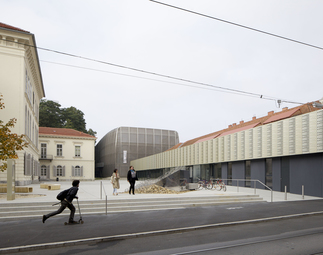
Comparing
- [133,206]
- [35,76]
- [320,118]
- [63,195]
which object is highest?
[35,76]

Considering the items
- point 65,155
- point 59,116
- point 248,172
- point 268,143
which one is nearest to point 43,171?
point 65,155

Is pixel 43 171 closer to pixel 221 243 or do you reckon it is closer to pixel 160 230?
pixel 160 230

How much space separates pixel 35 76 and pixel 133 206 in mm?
28358

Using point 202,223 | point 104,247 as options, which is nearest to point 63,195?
point 104,247

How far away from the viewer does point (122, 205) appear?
14.6m

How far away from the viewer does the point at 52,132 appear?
5988 centimetres

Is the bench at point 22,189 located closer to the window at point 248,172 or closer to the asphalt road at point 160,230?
the asphalt road at point 160,230

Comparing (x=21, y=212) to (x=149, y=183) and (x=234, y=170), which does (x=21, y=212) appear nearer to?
(x=149, y=183)

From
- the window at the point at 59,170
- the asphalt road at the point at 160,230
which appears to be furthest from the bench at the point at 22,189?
the window at the point at 59,170

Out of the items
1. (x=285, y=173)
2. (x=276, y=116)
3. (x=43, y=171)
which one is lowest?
(x=43, y=171)

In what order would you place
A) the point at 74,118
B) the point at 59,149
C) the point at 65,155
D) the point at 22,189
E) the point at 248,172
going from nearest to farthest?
1. the point at 22,189
2. the point at 248,172
3. the point at 59,149
4. the point at 65,155
5. the point at 74,118

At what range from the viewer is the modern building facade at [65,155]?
5853 cm

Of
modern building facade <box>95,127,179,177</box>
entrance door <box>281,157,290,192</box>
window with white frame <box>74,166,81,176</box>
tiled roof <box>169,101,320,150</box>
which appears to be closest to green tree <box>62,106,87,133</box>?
modern building facade <box>95,127,179,177</box>

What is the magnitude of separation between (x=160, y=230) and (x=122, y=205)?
17.9 ft
